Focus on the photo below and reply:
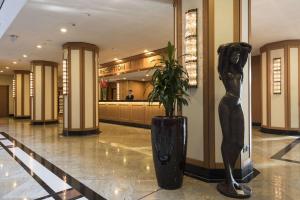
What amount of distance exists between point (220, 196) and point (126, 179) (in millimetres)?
1358

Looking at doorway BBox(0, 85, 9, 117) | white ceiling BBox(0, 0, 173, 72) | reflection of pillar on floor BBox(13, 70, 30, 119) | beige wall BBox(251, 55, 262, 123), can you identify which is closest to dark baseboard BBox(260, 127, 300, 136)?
beige wall BBox(251, 55, 262, 123)

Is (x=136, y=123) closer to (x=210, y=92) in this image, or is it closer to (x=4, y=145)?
(x=4, y=145)

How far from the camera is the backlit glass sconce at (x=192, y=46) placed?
371cm

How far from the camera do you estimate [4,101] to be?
58.5 ft

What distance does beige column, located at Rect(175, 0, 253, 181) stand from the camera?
3521 mm

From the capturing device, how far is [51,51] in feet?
30.6

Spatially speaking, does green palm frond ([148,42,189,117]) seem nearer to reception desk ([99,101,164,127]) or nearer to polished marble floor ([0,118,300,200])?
polished marble floor ([0,118,300,200])

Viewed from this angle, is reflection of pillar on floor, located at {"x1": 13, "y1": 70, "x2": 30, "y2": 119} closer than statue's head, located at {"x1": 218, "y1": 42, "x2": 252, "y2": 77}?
No

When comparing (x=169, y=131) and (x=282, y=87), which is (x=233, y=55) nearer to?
(x=169, y=131)

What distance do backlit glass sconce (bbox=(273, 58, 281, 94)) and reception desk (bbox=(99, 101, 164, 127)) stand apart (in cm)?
393

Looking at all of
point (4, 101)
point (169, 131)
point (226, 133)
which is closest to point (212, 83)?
point (226, 133)

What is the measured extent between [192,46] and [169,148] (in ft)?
5.39

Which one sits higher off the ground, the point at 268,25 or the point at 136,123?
the point at 268,25

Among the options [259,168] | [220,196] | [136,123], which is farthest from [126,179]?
[136,123]
